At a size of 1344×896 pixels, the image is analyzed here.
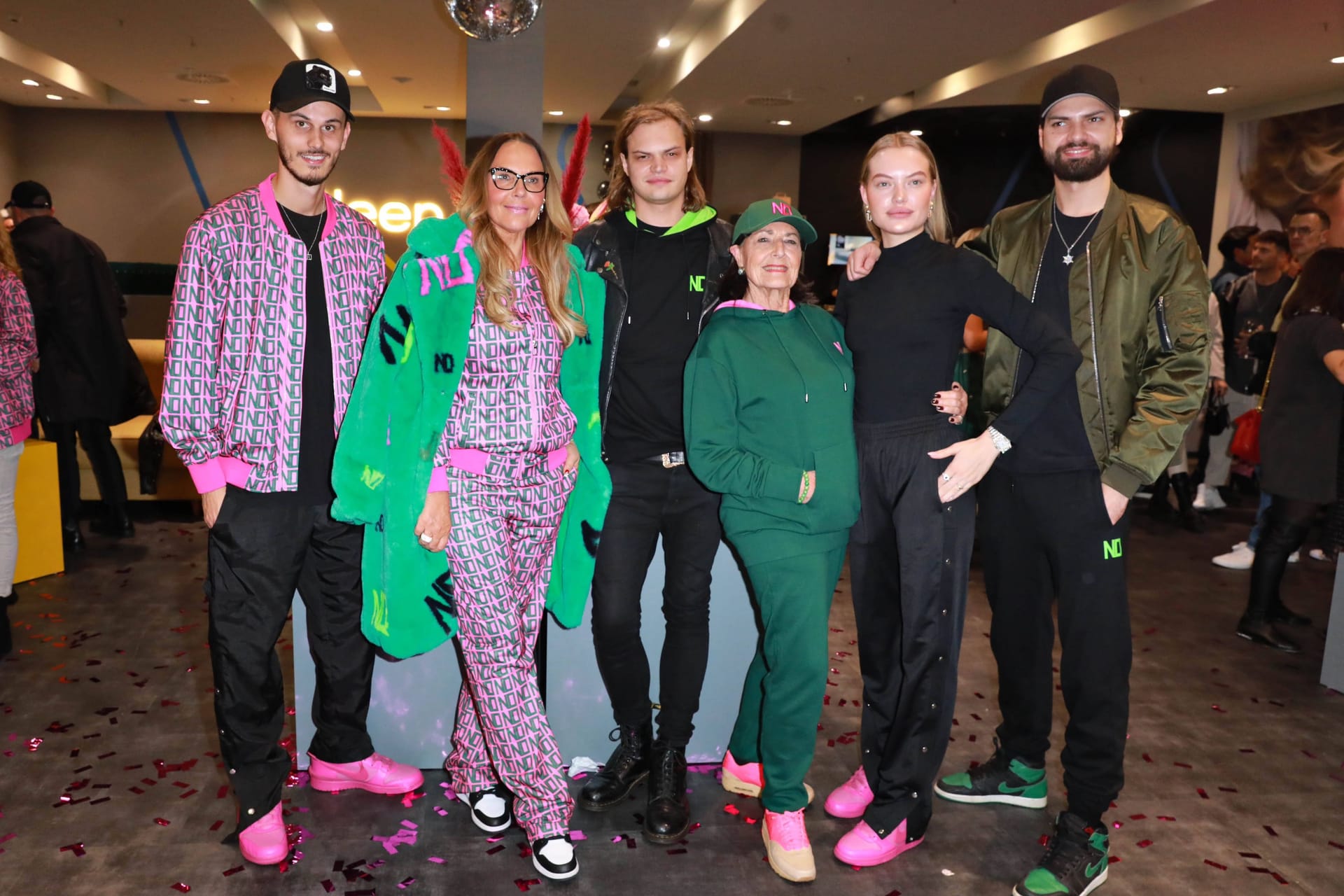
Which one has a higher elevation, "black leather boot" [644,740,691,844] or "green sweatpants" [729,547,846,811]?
"green sweatpants" [729,547,846,811]

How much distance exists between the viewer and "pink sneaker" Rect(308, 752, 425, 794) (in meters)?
2.74

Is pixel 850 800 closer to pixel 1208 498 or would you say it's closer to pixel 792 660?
pixel 792 660

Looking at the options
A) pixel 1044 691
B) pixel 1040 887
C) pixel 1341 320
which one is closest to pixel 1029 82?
pixel 1341 320

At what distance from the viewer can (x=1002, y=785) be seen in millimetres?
2768

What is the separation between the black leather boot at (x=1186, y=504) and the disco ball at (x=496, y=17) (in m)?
5.23

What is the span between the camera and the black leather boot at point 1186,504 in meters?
6.36

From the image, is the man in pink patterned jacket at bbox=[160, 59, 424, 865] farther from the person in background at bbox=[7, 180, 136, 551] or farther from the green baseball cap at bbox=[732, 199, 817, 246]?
the person in background at bbox=[7, 180, 136, 551]

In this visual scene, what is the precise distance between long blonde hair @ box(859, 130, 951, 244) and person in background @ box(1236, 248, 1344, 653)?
2.51 metres

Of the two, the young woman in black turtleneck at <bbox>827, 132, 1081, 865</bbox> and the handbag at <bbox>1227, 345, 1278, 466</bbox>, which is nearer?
the young woman in black turtleneck at <bbox>827, 132, 1081, 865</bbox>

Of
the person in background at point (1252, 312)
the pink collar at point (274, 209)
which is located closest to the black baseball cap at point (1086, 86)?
the pink collar at point (274, 209)

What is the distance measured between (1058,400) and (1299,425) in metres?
2.50

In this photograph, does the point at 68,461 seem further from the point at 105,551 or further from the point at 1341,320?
the point at 1341,320

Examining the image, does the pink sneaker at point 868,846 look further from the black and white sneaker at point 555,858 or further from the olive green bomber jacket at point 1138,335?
the olive green bomber jacket at point 1138,335

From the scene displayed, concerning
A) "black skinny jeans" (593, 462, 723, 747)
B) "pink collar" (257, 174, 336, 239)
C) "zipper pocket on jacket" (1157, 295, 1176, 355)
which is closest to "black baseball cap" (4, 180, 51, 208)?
"pink collar" (257, 174, 336, 239)
